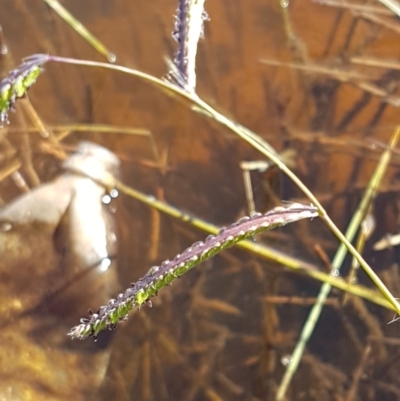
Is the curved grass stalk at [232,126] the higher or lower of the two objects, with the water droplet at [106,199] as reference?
higher

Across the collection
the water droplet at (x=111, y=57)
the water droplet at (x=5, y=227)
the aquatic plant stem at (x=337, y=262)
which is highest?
the water droplet at (x=111, y=57)

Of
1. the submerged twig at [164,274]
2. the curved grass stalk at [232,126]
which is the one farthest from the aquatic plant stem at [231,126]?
the submerged twig at [164,274]

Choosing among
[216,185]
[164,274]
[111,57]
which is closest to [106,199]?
[216,185]

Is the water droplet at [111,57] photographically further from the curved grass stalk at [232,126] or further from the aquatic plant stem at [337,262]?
the aquatic plant stem at [337,262]

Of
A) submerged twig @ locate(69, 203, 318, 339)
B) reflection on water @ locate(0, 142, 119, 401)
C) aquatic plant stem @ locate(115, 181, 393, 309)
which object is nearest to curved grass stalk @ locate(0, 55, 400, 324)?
submerged twig @ locate(69, 203, 318, 339)

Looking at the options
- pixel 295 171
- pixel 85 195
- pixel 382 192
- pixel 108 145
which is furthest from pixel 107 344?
pixel 382 192

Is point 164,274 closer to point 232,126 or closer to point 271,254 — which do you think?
point 232,126

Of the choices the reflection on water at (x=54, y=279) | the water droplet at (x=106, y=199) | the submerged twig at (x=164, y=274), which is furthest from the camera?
the water droplet at (x=106, y=199)
